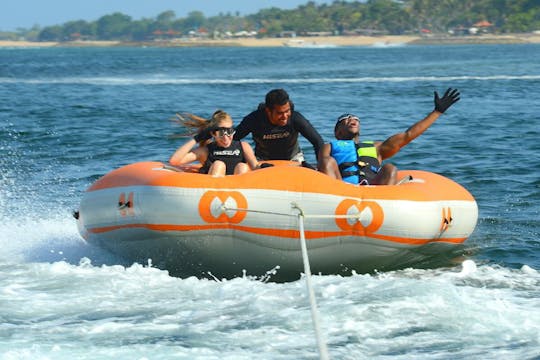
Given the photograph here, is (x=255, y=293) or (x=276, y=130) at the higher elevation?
(x=276, y=130)

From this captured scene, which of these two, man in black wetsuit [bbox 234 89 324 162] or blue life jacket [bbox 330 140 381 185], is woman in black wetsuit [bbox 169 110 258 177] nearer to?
man in black wetsuit [bbox 234 89 324 162]

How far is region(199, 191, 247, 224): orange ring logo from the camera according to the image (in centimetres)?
636

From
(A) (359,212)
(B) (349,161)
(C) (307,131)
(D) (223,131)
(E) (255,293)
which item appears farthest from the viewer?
(C) (307,131)

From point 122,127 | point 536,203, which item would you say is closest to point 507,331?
point 536,203

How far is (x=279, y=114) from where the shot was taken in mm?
7270

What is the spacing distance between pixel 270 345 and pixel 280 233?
4.31 feet

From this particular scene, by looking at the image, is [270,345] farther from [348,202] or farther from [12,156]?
[12,156]

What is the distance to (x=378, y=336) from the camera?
5254 mm

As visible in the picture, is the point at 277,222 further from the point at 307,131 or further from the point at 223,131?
the point at 307,131

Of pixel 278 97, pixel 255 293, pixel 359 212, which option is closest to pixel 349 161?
pixel 278 97

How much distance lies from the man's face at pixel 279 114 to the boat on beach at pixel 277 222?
2.57ft

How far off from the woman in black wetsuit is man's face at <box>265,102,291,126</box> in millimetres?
391

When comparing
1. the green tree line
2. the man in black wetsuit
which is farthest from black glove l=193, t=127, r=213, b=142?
the green tree line

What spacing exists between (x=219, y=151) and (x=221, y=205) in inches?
26.6
